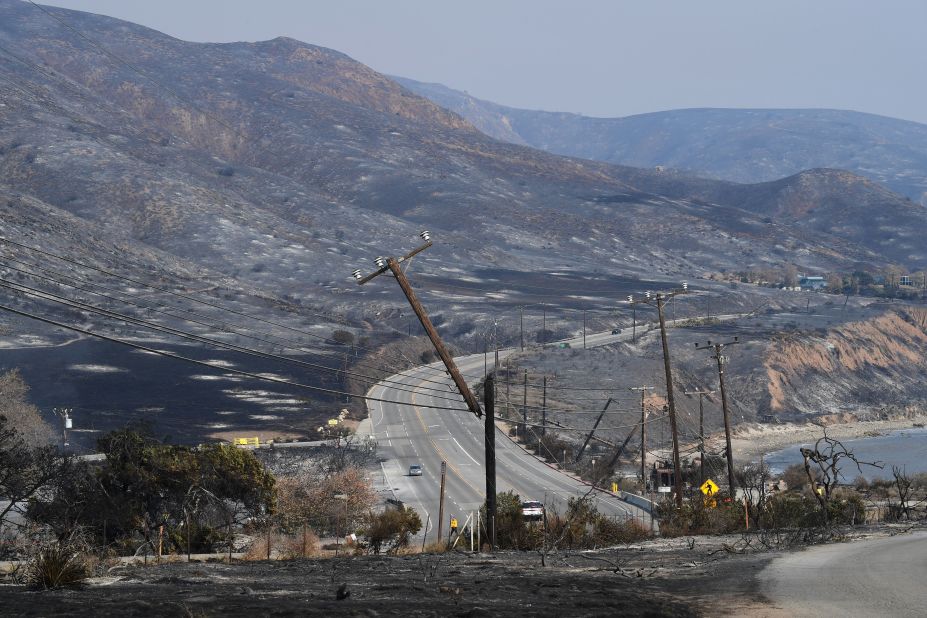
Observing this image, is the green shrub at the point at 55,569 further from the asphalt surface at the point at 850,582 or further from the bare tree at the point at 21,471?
the bare tree at the point at 21,471

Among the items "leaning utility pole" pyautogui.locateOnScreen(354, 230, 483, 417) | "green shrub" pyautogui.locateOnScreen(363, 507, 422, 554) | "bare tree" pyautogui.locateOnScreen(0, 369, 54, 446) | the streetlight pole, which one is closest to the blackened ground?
"leaning utility pole" pyautogui.locateOnScreen(354, 230, 483, 417)

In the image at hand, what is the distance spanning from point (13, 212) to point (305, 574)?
17100 centimetres

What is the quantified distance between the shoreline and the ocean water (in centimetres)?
134

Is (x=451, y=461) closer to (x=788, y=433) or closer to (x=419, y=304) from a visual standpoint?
(x=419, y=304)

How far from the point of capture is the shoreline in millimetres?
108500

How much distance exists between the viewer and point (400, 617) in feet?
44.0

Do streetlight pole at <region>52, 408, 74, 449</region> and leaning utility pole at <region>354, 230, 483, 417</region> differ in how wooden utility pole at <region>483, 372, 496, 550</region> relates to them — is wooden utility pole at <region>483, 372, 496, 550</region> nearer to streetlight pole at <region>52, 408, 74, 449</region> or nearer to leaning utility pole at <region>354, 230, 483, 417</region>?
leaning utility pole at <region>354, 230, 483, 417</region>

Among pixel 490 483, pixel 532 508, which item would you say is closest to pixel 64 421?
pixel 532 508

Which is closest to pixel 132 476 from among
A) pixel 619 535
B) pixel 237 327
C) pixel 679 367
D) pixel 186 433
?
pixel 619 535

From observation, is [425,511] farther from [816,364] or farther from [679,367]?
[816,364]

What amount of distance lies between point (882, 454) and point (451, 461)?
48.1 meters

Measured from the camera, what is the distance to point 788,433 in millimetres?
120938

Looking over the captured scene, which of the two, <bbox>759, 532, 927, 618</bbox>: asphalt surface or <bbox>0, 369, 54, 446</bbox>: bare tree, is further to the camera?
<bbox>0, 369, 54, 446</bbox>: bare tree

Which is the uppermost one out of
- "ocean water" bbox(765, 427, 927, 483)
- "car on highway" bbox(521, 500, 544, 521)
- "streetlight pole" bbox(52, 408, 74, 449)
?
"streetlight pole" bbox(52, 408, 74, 449)
